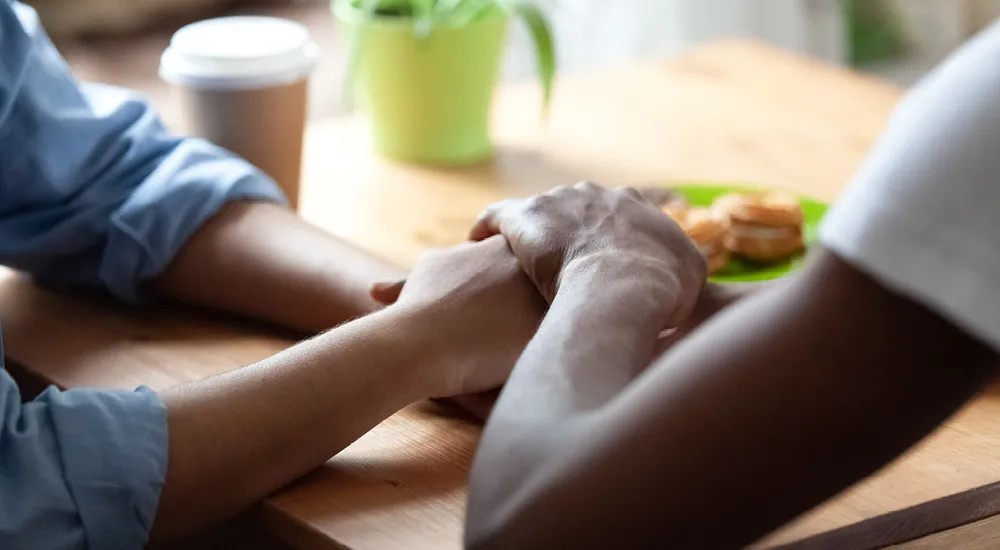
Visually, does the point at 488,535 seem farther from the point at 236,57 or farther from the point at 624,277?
the point at 236,57

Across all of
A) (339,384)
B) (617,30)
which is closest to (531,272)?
(339,384)

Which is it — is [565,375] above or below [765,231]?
above

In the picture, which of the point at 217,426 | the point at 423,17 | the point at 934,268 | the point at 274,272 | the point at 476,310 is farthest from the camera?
the point at 423,17

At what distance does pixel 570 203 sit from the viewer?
104 cm

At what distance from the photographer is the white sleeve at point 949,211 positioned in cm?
60

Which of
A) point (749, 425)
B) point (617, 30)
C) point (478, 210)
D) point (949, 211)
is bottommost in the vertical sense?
point (617, 30)

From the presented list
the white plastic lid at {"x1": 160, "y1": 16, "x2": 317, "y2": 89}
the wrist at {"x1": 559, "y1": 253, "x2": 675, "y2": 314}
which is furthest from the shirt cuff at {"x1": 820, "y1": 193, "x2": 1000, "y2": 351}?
the white plastic lid at {"x1": 160, "y1": 16, "x2": 317, "y2": 89}

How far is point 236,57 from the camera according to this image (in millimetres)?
1300

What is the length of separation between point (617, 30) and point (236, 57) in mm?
1337

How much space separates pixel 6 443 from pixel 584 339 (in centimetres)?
35

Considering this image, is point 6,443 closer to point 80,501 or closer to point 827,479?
point 80,501

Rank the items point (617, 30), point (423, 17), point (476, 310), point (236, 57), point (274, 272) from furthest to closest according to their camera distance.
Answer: point (617, 30), point (423, 17), point (236, 57), point (274, 272), point (476, 310)

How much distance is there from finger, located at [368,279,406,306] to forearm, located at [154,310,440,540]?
12cm

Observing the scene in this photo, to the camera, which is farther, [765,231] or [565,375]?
[765,231]
